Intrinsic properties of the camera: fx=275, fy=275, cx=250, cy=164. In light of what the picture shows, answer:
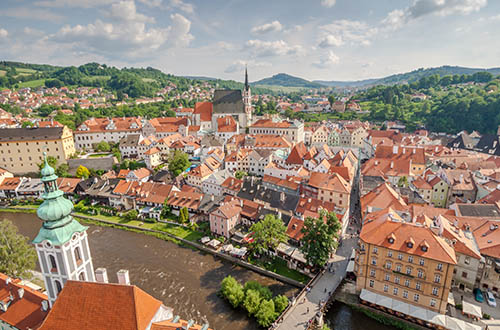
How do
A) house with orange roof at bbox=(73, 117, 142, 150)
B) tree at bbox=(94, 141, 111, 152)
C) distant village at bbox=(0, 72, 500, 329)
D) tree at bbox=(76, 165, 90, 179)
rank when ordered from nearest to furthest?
1. distant village at bbox=(0, 72, 500, 329)
2. tree at bbox=(76, 165, 90, 179)
3. tree at bbox=(94, 141, 111, 152)
4. house with orange roof at bbox=(73, 117, 142, 150)

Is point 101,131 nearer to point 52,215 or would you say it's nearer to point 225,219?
point 225,219

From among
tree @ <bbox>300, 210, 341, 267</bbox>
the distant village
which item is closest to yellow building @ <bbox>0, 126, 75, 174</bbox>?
the distant village

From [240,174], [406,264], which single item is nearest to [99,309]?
[406,264]

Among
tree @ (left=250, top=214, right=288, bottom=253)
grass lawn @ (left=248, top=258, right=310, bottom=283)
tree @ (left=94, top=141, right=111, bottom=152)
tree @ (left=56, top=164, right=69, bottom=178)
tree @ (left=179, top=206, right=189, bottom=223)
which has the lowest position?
grass lawn @ (left=248, top=258, right=310, bottom=283)

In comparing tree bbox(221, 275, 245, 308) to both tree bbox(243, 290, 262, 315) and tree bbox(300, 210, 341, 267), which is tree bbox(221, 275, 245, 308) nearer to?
tree bbox(243, 290, 262, 315)

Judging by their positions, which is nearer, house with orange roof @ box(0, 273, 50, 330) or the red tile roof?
the red tile roof

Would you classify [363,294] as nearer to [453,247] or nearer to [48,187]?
[453,247]

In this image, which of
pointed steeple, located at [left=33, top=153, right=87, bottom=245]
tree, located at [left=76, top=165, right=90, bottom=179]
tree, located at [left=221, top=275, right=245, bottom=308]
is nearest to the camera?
pointed steeple, located at [left=33, top=153, right=87, bottom=245]
